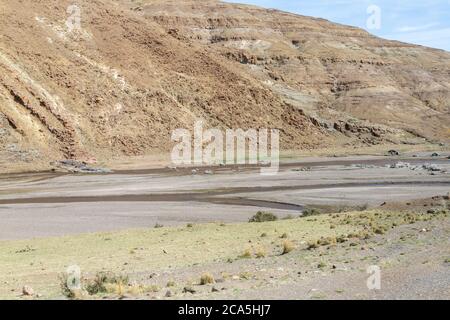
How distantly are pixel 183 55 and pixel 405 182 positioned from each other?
5421 centimetres

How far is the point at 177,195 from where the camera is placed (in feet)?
119

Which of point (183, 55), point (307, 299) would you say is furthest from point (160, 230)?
point (183, 55)

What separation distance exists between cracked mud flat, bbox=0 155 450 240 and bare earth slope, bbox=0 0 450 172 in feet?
46.1

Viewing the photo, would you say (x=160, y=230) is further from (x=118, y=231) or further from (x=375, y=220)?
(x=375, y=220)

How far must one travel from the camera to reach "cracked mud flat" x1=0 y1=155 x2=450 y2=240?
2616 centimetres

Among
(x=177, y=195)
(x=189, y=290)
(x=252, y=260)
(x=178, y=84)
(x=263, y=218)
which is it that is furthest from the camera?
(x=178, y=84)

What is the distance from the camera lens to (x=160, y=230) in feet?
71.7

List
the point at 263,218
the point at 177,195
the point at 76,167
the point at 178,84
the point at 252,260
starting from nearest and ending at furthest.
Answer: the point at 252,260, the point at 263,218, the point at 177,195, the point at 76,167, the point at 178,84

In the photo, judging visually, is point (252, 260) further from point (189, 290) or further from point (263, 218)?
point (263, 218)

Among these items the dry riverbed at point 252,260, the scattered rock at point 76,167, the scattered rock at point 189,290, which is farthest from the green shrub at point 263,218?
the scattered rock at point 76,167

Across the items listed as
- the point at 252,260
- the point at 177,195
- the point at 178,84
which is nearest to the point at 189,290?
the point at 252,260

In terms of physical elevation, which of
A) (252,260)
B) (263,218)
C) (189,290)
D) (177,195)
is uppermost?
(189,290)

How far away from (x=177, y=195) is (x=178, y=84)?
48700 mm

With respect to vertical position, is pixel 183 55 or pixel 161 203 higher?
pixel 183 55
